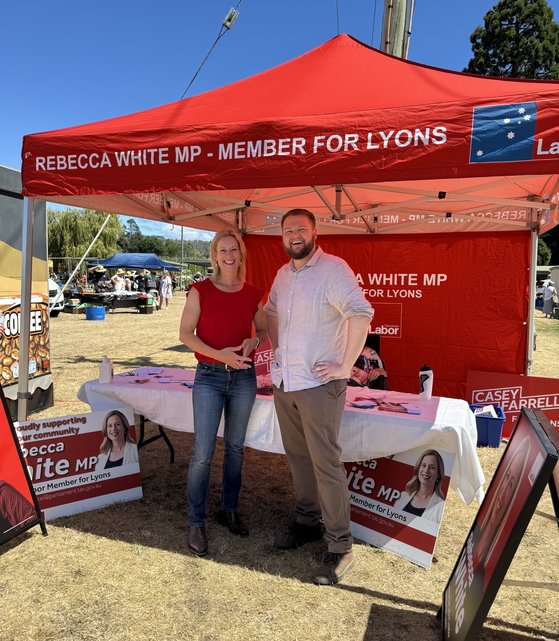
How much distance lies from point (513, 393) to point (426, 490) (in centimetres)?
275

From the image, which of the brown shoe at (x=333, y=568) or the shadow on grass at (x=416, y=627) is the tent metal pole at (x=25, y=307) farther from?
the shadow on grass at (x=416, y=627)

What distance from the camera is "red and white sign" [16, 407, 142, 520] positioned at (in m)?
3.04

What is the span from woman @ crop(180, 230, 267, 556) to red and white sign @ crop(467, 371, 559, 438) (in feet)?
11.0

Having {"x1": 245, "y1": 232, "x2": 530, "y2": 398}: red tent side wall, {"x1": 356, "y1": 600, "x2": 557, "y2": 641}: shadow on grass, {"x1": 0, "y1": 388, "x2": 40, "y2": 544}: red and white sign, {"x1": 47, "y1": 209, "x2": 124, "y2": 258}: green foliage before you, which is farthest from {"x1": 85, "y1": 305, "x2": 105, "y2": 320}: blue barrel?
{"x1": 47, "y1": 209, "x2": 124, "y2": 258}: green foliage

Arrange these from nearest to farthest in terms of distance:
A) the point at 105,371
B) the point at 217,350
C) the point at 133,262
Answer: the point at 217,350 < the point at 105,371 < the point at 133,262

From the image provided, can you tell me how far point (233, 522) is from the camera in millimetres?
3000

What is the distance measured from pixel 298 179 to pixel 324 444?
140 cm

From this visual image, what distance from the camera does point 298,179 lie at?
8.39 ft

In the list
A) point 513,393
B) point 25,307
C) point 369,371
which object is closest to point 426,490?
point 369,371

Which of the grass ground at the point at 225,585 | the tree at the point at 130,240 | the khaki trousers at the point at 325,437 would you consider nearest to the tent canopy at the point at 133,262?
the grass ground at the point at 225,585

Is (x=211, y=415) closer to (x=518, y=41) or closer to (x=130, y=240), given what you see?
(x=518, y=41)

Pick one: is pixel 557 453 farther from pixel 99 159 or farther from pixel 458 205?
pixel 458 205

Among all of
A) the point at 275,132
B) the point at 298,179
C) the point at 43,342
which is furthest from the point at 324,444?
the point at 43,342

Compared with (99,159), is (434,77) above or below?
above
